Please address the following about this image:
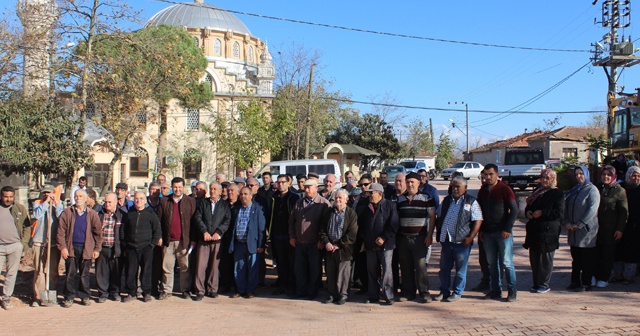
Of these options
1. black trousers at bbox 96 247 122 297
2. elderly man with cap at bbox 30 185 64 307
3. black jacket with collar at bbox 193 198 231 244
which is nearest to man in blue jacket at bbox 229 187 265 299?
black jacket with collar at bbox 193 198 231 244

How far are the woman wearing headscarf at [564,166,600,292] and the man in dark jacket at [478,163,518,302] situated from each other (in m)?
1.07

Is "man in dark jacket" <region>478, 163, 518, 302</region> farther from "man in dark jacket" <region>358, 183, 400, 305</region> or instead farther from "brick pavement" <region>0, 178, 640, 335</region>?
"man in dark jacket" <region>358, 183, 400, 305</region>

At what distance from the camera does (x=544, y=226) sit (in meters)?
7.33

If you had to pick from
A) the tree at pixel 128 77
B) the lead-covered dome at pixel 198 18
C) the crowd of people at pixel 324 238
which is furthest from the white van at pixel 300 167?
the lead-covered dome at pixel 198 18

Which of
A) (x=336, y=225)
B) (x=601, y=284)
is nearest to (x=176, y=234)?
(x=336, y=225)

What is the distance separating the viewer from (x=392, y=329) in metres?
6.26

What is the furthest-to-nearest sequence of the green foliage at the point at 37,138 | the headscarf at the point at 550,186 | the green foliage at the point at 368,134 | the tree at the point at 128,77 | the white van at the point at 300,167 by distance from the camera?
the green foliage at the point at 368,134 → the white van at the point at 300,167 → the tree at the point at 128,77 → the green foliage at the point at 37,138 → the headscarf at the point at 550,186


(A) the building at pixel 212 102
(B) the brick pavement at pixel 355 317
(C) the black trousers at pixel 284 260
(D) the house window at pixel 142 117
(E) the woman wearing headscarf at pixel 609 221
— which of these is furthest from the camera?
(A) the building at pixel 212 102

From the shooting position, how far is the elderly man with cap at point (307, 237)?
7.82m

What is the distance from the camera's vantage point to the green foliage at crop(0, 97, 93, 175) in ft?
49.7

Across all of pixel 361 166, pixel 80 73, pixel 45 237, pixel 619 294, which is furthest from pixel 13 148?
pixel 361 166

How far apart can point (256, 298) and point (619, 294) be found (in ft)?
17.0

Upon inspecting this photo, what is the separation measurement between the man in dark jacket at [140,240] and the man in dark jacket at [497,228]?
4.79m

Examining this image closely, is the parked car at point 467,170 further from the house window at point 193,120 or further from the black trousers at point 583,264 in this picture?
the black trousers at point 583,264
